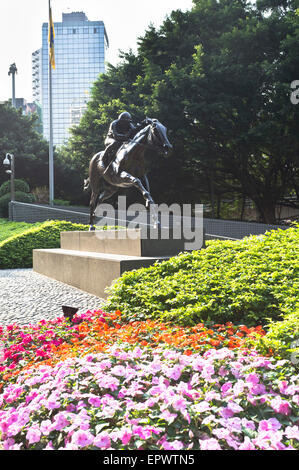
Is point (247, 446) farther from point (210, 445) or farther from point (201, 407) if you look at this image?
point (201, 407)

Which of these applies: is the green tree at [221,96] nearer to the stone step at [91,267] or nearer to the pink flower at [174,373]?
the stone step at [91,267]

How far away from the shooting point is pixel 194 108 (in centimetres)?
1938

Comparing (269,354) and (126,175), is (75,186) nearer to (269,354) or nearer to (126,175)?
(126,175)

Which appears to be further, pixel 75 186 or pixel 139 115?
pixel 75 186

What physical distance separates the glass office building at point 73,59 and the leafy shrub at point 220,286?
129 meters

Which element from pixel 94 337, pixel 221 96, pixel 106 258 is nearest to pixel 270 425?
pixel 94 337

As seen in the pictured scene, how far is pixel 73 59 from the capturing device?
133 meters

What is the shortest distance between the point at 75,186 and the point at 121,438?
32982 mm

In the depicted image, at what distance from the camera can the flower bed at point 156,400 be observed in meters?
1.98

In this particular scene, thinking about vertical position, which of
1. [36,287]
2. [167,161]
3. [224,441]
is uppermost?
[167,161]

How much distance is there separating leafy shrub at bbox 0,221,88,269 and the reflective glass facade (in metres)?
120

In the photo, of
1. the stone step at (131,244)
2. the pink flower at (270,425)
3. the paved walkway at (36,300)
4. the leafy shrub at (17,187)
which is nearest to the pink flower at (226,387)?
the pink flower at (270,425)

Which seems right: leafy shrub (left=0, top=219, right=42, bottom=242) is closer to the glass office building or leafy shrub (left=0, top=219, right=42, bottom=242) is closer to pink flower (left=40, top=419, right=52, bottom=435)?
pink flower (left=40, top=419, right=52, bottom=435)

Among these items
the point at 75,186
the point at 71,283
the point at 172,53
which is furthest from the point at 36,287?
the point at 75,186
